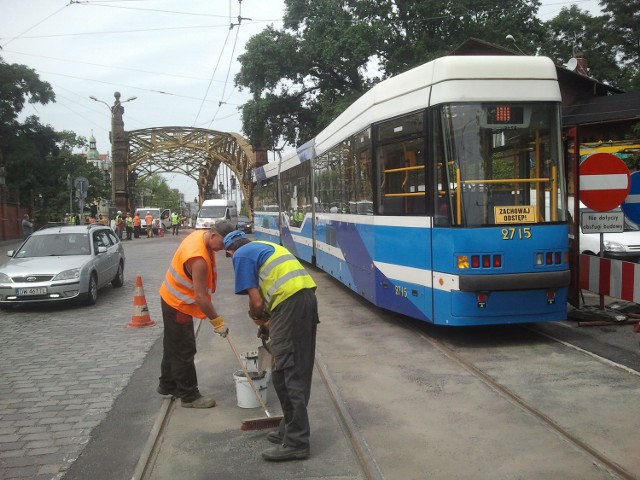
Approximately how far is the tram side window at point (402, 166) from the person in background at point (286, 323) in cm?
370

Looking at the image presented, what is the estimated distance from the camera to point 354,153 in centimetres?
1027

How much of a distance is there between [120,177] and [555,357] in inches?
1797

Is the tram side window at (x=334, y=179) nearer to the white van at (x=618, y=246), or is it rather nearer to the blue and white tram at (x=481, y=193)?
the blue and white tram at (x=481, y=193)

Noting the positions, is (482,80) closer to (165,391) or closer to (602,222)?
(602,222)

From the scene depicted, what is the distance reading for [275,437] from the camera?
4711mm

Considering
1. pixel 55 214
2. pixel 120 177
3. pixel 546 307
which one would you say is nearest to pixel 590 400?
pixel 546 307

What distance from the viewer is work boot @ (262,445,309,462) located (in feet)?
14.4

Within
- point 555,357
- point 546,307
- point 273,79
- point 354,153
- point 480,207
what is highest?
point 273,79

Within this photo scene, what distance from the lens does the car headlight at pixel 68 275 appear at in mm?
11617

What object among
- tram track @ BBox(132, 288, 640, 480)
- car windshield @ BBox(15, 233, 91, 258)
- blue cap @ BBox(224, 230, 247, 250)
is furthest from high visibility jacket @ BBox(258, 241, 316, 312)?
car windshield @ BBox(15, 233, 91, 258)

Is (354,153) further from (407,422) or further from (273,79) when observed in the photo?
(273,79)

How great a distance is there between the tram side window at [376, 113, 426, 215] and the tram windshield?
33 centimetres

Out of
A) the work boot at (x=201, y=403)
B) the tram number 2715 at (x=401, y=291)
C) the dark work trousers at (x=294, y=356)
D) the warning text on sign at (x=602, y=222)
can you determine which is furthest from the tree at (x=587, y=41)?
the dark work trousers at (x=294, y=356)

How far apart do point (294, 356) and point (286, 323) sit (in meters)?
0.23
